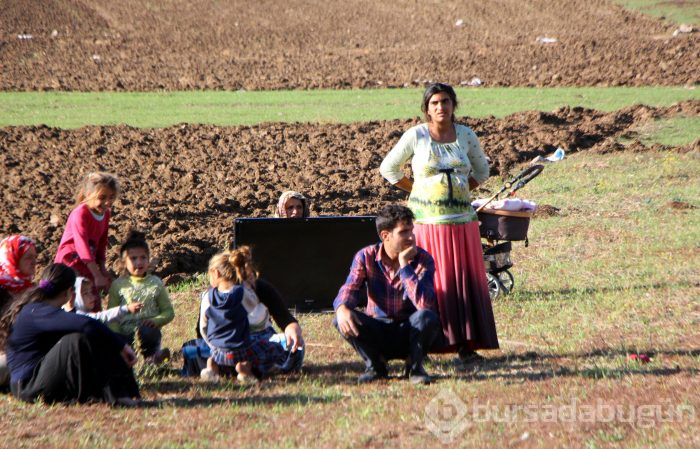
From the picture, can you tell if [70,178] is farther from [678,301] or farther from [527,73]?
[527,73]

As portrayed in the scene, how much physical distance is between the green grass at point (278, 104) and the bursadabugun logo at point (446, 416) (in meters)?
18.4

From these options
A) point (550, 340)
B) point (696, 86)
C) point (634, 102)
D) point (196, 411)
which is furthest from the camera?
point (696, 86)

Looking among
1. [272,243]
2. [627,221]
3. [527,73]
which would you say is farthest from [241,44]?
[272,243]

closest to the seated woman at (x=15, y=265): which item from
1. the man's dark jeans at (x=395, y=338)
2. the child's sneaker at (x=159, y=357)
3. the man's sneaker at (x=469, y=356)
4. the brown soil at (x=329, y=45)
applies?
the child's sneaker at (x=159, y=357)

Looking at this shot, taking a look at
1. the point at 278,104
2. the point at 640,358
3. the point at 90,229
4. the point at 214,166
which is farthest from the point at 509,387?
the point at 278,104

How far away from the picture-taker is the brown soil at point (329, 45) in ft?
105

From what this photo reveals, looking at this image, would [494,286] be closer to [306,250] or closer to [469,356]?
[306,250]

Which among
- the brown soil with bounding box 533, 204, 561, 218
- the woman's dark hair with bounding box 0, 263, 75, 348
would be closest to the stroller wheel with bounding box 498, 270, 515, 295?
the brown soil with bounding box 533, 204, 561, 218

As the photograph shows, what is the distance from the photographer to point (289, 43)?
132 ft

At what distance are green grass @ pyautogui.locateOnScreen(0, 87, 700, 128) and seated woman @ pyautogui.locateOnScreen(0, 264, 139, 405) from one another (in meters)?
18.0

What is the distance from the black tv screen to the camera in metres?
9.73

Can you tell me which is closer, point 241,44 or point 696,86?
point 696,86

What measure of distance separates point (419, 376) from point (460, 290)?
2.70 feet

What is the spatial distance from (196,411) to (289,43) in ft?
114
